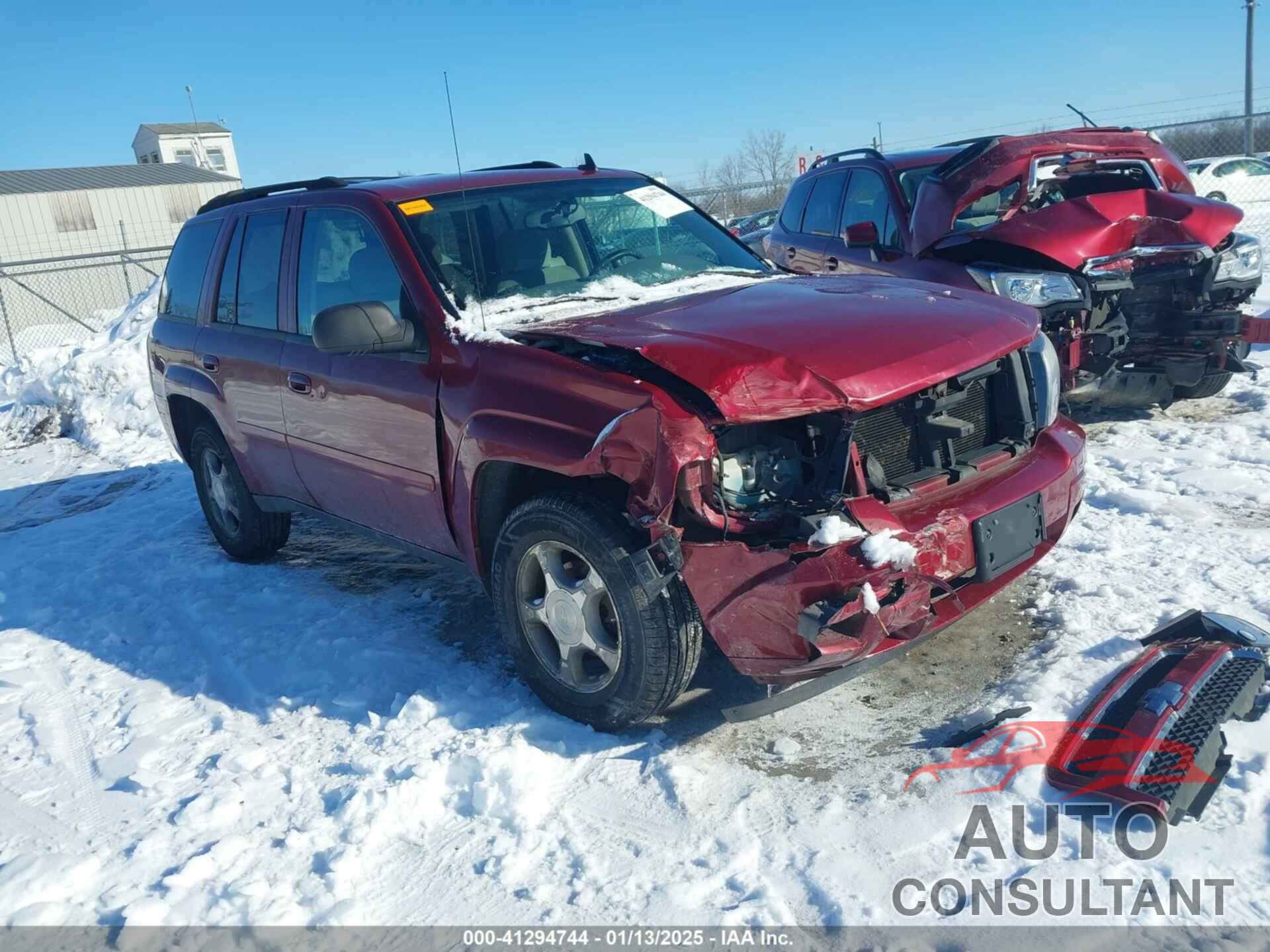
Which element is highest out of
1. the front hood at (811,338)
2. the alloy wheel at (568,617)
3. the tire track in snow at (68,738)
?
the front hood at (811,338)

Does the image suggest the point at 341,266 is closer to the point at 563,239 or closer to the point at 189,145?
the point at 563,239

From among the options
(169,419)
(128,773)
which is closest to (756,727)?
(128,773)

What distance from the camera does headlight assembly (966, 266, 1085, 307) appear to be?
5.89 m

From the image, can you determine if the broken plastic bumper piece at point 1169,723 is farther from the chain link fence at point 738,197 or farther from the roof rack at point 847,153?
the chain link fence at point 738,197

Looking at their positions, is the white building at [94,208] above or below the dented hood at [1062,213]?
above

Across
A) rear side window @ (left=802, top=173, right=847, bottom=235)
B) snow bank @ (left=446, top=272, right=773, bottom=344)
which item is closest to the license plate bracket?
snow bank @ (left=446, top=272, right=773, bottom=344)

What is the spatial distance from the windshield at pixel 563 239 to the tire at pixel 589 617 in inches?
40.9

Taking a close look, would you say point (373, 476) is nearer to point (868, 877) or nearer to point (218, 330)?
point (218, 330)

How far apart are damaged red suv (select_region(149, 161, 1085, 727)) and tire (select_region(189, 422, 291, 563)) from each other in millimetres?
797

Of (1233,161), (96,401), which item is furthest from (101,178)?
(1233,161)

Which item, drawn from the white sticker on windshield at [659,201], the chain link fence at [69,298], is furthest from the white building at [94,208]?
the white sticker on windshield at [659,201]

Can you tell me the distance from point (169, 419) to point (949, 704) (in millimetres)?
4865

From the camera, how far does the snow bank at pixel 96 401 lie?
33.4 feet

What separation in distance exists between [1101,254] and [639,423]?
14.5ft
